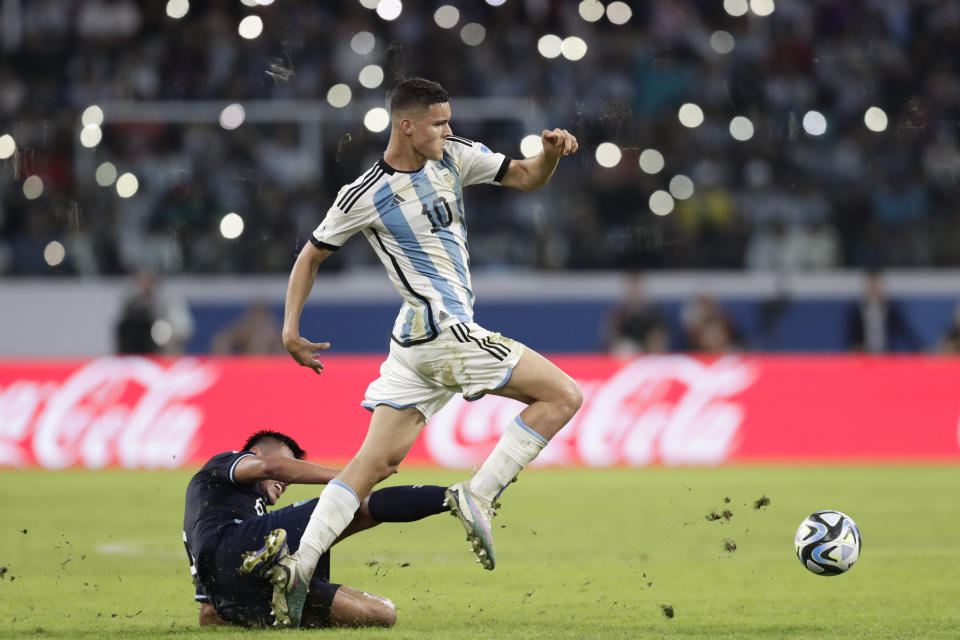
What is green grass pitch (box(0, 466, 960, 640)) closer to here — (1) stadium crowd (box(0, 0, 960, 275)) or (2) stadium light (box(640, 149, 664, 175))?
(1) stadium crowd (box(0, 0, 960, 275))

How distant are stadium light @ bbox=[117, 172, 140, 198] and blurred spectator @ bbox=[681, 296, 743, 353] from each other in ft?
22.7

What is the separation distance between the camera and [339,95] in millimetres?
17859

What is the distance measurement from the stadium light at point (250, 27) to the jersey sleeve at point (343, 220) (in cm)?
1335

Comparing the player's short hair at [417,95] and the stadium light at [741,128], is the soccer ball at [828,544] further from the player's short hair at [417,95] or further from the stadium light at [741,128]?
the stadium light at [741,128]

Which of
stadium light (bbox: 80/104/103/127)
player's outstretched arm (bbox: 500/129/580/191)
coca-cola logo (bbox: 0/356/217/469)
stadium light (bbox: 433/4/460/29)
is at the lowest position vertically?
coca-cola logo (bbox: 0/356/217/469)

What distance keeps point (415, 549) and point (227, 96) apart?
34.0ft

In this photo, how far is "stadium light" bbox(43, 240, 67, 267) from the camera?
16.7m

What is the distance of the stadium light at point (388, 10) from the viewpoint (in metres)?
19.0

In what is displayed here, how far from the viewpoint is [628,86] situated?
60.5ft

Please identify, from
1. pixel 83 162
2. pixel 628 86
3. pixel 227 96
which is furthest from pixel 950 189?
pixel 83 162

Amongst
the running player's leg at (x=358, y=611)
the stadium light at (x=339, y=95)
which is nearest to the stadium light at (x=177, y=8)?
the stadium light at (x=339, y=95)

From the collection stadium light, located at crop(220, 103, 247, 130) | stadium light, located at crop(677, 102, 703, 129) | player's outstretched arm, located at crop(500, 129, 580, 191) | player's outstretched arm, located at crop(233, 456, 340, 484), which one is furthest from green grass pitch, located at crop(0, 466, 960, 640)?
stadium light, located at crop(677, 102, 703, 129)

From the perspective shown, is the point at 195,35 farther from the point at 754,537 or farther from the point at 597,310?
the point at 754,537

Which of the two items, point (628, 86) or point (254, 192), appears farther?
point (628, 86)
